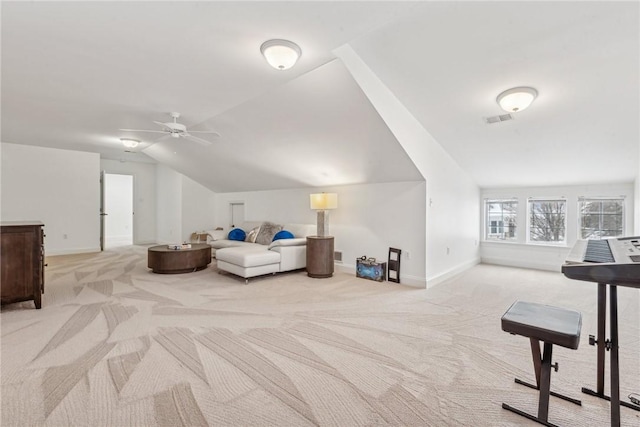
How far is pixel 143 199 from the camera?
930cm

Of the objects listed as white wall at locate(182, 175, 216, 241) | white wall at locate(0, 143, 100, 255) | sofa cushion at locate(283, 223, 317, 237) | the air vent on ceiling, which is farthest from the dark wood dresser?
the air vent on ceiling

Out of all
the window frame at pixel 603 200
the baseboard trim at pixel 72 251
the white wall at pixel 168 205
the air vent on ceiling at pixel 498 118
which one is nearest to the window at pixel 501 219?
the window frame at pixel 603 200

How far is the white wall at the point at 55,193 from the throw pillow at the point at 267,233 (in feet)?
15.4

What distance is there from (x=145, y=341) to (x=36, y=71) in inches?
118

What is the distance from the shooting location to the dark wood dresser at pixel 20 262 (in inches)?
121

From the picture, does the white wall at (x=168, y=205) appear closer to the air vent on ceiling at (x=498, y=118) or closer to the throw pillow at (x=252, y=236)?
the throw pillow at (x=252, y=236)

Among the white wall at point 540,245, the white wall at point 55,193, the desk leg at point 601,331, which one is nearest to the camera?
the desk leg at point 601,331

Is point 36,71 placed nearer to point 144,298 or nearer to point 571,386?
point 144,298

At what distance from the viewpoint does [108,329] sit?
2783mm

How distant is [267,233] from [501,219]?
511 cm

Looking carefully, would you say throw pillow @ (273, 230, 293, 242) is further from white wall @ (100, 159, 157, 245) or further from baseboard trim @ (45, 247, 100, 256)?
white wall @ (100, 159, 157, 245)

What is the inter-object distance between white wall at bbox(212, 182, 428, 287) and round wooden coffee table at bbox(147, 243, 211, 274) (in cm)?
209

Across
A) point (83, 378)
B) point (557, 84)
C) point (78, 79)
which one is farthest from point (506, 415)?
point (78, 79)

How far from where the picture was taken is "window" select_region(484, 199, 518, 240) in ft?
20.7
